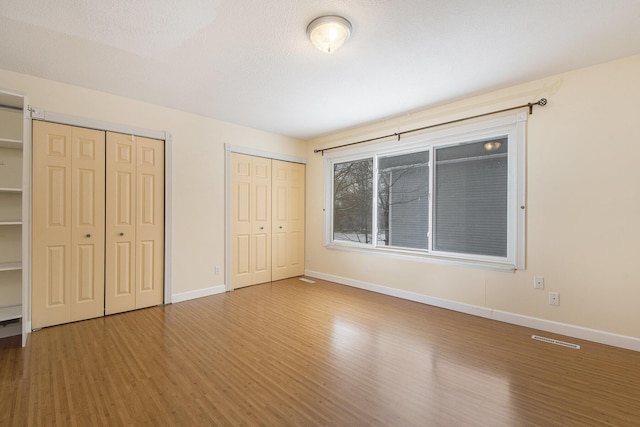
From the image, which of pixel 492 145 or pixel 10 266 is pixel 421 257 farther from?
pixel 10 266

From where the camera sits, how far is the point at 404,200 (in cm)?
426

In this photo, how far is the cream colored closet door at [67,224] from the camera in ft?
9.89

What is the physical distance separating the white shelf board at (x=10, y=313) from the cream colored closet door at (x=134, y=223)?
762 millimetres

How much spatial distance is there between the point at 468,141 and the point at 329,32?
7.79 ft

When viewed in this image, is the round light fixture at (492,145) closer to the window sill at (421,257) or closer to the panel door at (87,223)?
the window sill at (421,257)

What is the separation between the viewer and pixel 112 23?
2.13 metres

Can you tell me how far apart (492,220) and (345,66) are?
2.45 metres

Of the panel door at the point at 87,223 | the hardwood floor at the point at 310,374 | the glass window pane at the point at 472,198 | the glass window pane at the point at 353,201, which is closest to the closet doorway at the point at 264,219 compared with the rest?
the glass window pane at the point at 353,201

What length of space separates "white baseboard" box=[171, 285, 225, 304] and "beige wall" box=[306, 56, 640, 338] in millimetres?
3545

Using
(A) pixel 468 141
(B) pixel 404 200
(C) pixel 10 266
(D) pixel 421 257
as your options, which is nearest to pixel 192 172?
(C) pixel 10 266

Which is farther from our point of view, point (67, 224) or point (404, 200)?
point (404, 200)

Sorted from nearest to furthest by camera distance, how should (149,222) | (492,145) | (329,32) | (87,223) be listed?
(329,32) → (87,223) → (492,145) → (149,222)

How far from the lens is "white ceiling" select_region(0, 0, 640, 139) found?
6.48ft

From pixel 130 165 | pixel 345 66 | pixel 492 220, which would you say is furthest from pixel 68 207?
pixel 492 220
